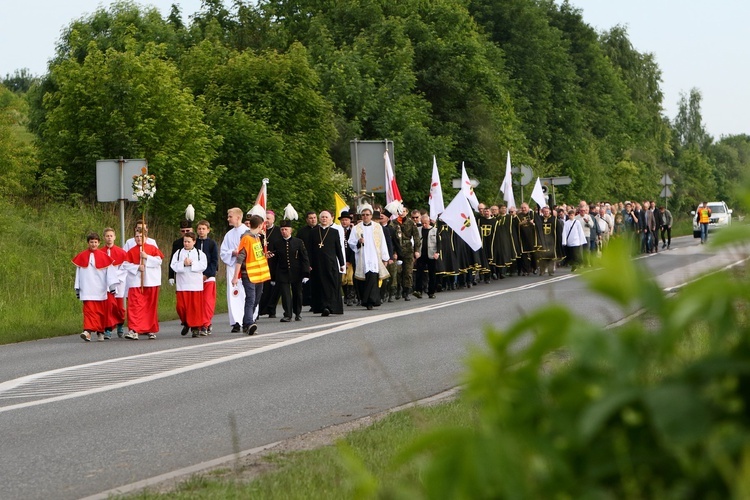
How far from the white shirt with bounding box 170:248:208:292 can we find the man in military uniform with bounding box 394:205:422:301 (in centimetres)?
880

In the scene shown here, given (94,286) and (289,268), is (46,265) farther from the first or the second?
(94,286)

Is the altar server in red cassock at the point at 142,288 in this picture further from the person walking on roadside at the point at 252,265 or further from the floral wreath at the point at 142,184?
the floral wreath at the point at 142,184

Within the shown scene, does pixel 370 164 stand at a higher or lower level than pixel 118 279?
higher

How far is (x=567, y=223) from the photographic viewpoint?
40875mm

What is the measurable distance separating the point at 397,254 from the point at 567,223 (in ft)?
40.6

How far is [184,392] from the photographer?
1304cm

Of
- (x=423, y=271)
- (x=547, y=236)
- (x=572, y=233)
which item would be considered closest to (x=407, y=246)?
(x=423, y=271)

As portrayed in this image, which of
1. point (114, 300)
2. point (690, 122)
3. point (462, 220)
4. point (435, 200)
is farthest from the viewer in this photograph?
point (690, 122)

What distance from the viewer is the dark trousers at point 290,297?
933 inches

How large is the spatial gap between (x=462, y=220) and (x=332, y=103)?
18581mm

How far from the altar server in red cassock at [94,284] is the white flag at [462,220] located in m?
13.6

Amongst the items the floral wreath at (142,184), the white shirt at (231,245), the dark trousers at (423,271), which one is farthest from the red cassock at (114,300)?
the dark trousers at (423,271)

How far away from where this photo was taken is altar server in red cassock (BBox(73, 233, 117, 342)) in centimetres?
2072

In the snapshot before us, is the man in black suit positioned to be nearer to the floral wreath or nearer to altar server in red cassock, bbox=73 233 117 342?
the floral wreath
